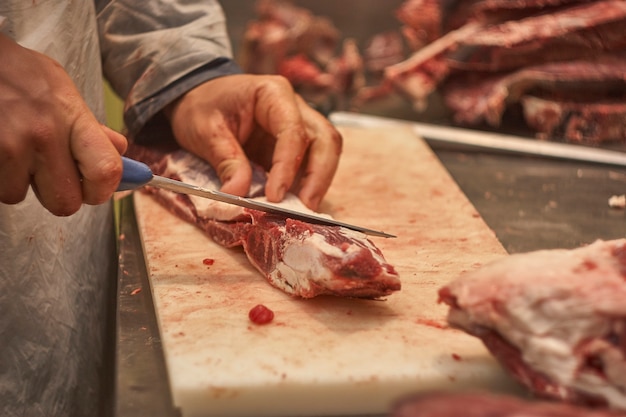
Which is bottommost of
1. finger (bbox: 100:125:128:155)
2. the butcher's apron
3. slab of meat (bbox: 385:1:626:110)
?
the butcher's apron

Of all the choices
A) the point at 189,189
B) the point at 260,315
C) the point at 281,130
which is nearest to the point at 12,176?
the point at 189,189

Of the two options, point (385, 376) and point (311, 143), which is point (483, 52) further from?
point (385, 376)

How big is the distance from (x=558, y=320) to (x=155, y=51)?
A: 1.66m

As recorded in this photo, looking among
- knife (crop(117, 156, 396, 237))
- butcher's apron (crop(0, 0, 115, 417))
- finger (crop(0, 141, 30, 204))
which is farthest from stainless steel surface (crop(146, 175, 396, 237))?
butcher's apron (crop(0, 0, 115, 417))

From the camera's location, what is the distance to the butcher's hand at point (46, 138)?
151 cm

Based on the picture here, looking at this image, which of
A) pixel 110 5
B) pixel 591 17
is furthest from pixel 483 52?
pixel 110 5

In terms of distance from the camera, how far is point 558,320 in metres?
1.30

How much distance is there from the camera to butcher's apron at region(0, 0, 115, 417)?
6.56ft

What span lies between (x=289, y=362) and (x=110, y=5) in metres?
1.49

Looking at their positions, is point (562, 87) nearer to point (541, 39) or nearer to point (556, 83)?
point (556, 83)

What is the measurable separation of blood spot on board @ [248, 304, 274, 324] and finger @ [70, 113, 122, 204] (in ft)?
1.36

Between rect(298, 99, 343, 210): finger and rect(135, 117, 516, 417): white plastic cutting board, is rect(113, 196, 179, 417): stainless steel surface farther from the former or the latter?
rect(298, 99, 343, 210): finger

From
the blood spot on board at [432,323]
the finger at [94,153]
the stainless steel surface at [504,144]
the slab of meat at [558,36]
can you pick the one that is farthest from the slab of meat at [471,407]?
the slab of meat at [558,36]

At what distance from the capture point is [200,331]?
160cm
